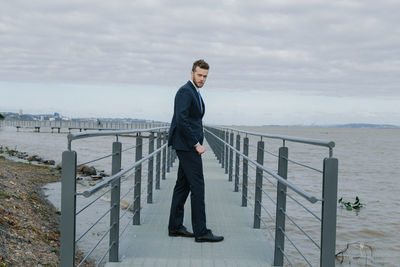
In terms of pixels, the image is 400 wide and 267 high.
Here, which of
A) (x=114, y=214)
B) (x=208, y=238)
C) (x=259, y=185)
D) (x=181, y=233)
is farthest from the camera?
(x=259, y=185)

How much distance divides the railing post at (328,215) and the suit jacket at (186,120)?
1834 mm

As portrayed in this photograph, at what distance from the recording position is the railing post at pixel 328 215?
2543mm

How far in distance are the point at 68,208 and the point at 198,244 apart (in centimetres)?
215

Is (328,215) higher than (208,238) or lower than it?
higher

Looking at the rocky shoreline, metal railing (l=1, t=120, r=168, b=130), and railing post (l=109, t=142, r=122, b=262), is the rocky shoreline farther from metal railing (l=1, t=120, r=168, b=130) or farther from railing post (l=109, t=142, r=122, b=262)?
metal railing (l=1, t=120, r=168, b=130)

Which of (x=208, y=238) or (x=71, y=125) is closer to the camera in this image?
(x=208, y=238)

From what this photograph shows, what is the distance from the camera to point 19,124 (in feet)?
268

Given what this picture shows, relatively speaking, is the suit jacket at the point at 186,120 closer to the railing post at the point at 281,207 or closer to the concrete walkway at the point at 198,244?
the railing post at the point at 281,207

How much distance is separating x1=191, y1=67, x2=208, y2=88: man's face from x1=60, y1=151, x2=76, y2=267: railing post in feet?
6.53

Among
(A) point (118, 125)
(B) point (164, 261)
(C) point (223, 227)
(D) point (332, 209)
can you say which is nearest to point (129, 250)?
(B) point (164, 261)

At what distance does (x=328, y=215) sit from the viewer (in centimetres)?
260

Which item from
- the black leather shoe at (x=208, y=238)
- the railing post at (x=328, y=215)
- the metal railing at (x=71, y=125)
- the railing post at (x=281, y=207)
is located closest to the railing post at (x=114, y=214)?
the black leather shoe at (x=208, y=238)

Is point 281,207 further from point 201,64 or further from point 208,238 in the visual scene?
point 201,64

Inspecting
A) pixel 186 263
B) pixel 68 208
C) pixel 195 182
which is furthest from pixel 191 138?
pixel 68 208
